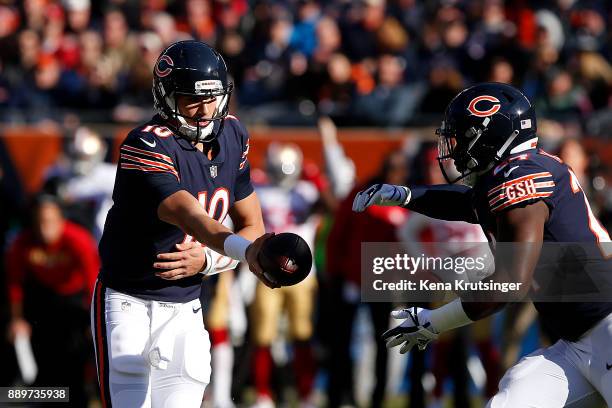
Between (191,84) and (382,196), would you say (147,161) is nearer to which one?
(191,84)

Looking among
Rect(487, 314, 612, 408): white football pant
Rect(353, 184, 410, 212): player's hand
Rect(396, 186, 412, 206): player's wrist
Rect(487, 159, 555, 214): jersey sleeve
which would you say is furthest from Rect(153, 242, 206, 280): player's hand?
Rect(487, 314, 612, 408): white football pant

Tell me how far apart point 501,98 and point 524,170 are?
425 millimetres

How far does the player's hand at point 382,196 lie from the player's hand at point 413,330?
67 centimetres

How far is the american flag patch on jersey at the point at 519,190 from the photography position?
451cm

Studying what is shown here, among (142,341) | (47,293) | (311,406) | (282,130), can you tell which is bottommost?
(311,406)

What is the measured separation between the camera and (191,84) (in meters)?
4.90

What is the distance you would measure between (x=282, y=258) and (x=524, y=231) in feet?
3.36

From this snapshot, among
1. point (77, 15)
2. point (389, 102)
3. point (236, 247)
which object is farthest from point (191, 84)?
point (77, 15)

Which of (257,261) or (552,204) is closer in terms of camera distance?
A: (257,261)

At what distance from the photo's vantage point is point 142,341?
4.77 meters

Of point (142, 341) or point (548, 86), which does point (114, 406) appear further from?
point (548, 86)

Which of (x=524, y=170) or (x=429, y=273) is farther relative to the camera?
(x=429, y=273)

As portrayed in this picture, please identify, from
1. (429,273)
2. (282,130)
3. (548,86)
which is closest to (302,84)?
(282,130)

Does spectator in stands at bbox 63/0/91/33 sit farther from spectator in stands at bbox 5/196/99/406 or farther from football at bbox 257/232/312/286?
football at bbox 257/232/312/286
